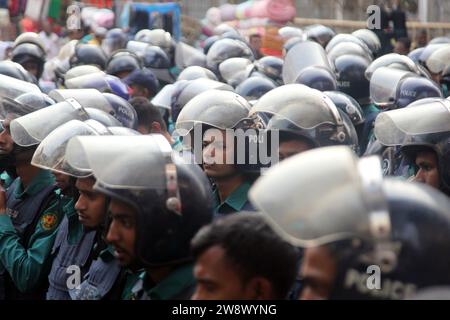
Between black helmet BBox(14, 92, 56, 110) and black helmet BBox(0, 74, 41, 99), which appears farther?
black helmet BBox(0, 74, 41, 99)

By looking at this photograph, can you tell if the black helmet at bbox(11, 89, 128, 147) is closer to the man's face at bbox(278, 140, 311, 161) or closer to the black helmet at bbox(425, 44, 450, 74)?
the man's face at bbox(278, 140, 311, 161)

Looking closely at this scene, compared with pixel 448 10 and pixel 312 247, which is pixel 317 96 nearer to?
pixel 312 247

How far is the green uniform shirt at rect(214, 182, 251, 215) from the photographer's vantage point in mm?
4805

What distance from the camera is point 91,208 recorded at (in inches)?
174

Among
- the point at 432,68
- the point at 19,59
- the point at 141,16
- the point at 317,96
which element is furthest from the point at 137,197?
the point at 141,16

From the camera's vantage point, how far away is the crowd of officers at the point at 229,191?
8.30 ft

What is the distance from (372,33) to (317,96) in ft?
29.9

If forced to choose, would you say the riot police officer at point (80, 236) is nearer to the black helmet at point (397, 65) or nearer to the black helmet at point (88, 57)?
the black helmet at point (397, 65)

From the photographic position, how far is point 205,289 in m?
3.06

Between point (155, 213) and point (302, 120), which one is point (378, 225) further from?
point (302, 120)

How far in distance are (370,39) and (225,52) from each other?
1.95 metres

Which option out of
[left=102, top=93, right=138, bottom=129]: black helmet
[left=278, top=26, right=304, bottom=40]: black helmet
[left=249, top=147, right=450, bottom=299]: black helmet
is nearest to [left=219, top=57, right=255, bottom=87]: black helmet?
[left=278, top=26, right=304, bottom=40]: black helmet

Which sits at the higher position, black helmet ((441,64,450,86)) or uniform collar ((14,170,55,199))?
uniform collar ((14,170,55,199))

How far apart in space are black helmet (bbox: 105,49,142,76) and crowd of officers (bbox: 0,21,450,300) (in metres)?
1.32
